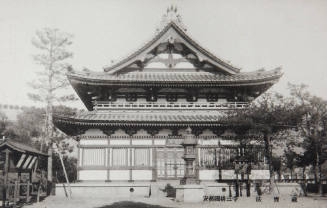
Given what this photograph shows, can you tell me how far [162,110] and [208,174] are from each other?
5.64m

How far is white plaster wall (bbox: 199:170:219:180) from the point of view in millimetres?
23625

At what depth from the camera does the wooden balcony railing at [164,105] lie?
25.0m

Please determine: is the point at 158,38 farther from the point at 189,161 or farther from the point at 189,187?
the point at 189,187

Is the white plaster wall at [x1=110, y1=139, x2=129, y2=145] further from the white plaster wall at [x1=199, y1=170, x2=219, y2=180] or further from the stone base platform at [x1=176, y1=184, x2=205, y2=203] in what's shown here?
the stone base platform at [x1=176, y1=184, x2=205, y2=203]

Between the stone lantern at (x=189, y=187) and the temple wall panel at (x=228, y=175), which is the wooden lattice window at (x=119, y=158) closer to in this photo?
the stone lantern at (x=189, y=187)

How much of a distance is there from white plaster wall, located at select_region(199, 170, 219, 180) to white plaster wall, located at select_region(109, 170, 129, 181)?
200 inches

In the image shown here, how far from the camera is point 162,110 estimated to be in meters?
25.3

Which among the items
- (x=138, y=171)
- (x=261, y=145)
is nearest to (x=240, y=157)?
(x=261, y=145)

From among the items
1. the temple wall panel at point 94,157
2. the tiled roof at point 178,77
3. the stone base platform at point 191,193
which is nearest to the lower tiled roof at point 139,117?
the temple wall panel at point 94,157

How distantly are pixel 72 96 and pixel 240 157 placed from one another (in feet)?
66.6

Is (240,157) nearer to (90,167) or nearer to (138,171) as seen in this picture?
(138,171)

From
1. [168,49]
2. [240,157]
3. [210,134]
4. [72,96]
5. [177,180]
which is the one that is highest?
[168,49]

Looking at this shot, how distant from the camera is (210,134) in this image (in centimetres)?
2436

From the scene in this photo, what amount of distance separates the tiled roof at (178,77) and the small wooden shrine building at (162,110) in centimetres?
7
